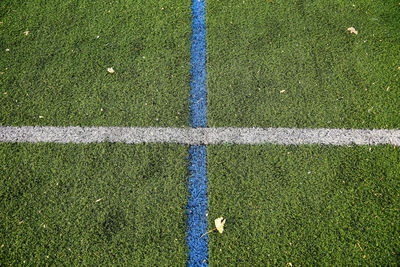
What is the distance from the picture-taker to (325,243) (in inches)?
93.4

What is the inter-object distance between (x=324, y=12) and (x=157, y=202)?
293 centimetres

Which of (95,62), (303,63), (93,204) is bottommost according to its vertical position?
(93,204)

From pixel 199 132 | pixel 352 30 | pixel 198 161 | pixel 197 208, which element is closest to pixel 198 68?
pixel 199 132

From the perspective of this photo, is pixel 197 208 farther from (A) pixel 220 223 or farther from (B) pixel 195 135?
(B) pixel 195 135

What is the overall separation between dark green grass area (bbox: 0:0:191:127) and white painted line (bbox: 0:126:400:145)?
8 cm

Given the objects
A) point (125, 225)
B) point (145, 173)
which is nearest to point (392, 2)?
point (145, 173)

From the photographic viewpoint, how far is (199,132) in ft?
9.26

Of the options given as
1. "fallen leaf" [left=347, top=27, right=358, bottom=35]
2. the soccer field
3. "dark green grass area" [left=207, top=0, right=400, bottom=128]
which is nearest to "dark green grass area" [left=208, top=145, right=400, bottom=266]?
the soccer field

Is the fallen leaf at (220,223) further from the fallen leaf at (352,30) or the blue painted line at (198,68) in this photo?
the fallen leaf at (352,30)

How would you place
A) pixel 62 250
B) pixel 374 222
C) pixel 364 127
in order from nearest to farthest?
pixel 62 250
pixel 374 222
pixel 364 127

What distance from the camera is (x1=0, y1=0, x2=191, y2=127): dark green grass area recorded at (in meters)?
2.90

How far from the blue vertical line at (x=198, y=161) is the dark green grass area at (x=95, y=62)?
85 mm

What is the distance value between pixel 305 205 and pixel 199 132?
3.61 ft

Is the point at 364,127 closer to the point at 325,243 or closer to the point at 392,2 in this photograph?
the point at 325,243
